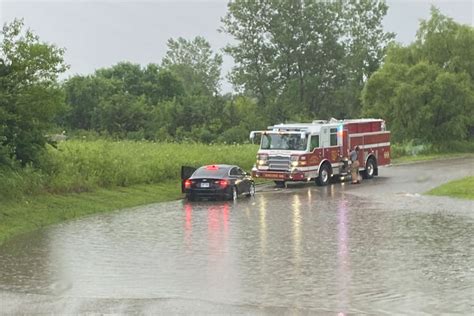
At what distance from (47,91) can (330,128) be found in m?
15.9

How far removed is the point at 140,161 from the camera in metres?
36.1

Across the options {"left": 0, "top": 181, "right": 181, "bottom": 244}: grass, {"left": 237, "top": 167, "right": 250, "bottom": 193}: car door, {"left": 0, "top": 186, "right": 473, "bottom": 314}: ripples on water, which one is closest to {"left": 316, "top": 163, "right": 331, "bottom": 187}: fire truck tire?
{"left": 237, "top": 167, "right": 250, "bottom": 193}: car door

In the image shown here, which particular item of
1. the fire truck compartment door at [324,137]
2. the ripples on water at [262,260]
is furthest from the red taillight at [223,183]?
the fire truck compartment door at [324,137]

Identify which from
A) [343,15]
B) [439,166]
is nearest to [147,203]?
[439,166]

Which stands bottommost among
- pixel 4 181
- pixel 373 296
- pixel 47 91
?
pixel 373 296

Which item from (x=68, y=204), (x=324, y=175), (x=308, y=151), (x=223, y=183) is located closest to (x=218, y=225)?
(x=68, y=204)

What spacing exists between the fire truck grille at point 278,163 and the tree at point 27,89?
12543 mm

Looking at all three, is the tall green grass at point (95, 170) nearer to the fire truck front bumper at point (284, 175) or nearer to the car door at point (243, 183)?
the fire truck front bumper at point (284, 175)

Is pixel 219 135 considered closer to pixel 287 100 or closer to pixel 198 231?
pixel 287 100

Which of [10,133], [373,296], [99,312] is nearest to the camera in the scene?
[99,312]

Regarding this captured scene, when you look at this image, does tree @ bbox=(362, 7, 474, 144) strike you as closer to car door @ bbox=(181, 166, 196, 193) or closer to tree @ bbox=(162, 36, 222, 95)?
car door @ bbox=(181, 166, 196, 193)

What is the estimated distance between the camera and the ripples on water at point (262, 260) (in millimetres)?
12414

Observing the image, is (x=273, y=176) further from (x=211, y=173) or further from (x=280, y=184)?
(x=211, y=173)

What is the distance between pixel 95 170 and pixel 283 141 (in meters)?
10.4
